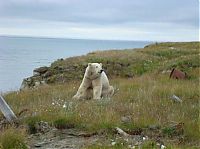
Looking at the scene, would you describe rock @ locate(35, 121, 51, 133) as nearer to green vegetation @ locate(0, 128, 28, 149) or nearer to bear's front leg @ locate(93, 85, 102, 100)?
green vegetation @ locate(0, 128, 28, 149)

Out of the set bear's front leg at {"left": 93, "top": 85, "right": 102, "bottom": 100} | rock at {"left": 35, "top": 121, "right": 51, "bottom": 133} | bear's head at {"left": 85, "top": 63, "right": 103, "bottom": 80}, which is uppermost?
bear's head at {"left": 85, "top": 63, "right": 103, "bottom": 80}

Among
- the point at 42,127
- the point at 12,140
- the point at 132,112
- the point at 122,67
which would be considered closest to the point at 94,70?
the point at 132,112

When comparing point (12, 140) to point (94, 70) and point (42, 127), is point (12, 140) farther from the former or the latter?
point (94, 70)

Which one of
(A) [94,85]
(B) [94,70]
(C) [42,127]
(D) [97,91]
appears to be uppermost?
(B) [94,70]

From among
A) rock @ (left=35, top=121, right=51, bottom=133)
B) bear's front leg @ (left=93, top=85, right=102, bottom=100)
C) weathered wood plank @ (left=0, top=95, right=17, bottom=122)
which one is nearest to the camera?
rock @ (left=35, top=121, right=51, bottom=133)

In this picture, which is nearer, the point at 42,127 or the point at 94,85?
the point at 42,127

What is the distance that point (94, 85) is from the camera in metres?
12.9

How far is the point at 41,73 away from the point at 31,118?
1501cm

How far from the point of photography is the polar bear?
12.6 meters

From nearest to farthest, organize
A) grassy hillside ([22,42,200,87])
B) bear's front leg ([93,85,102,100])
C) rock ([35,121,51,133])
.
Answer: rock ([35,121,51,133]) < bear's front leg ([93,85,102,100]) < grassy hillside ([22,42,200,87])

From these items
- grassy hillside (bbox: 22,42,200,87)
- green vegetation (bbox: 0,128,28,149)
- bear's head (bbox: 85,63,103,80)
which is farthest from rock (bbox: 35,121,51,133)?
grassy hillside (bbox: 22,42,200,87)

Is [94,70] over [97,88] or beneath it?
over

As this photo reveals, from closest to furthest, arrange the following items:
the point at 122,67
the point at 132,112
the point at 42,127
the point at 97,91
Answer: the point at 42,127 → the point at 132,112 → the point at 97,91 → the point at 122,67

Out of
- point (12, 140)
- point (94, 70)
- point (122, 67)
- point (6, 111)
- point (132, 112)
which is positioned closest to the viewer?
point (12, 140)
